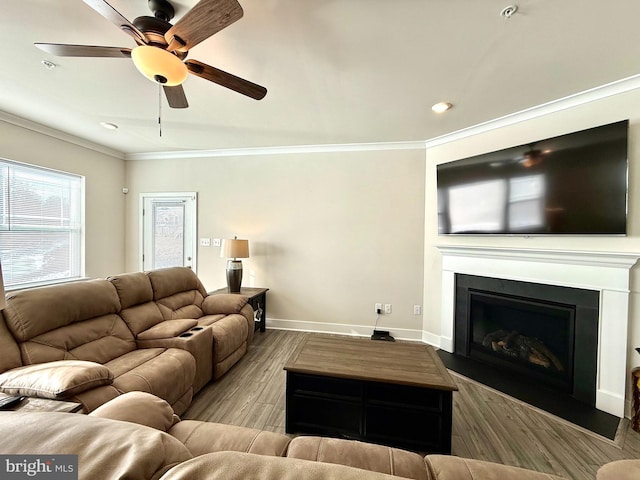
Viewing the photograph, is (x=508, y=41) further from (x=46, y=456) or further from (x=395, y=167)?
(x=46, y=456)

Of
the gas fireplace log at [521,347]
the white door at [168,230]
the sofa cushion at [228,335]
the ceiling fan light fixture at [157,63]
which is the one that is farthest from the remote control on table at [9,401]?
the gas fireplace log at [521,347]

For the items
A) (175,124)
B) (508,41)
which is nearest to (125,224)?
(175,124)

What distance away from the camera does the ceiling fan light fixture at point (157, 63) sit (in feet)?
4.31

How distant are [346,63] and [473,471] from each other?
2.33 m

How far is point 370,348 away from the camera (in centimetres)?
201

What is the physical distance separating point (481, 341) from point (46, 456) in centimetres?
330

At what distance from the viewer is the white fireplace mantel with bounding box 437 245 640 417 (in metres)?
1.90

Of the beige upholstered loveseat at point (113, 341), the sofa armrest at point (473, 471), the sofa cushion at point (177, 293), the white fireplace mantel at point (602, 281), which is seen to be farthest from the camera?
the sofa cushion at point (177, 293)

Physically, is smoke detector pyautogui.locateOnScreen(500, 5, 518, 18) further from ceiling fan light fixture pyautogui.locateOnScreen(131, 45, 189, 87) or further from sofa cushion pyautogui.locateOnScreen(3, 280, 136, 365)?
sofa cushion pyautogui.locateOnScreen(3, 280, 136, 365)

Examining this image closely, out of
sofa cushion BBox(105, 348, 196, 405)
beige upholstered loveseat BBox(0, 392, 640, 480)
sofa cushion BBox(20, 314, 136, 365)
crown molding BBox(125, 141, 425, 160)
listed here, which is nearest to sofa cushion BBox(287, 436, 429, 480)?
beige upholstered loveseat BBox(0, 392, 640, 480)

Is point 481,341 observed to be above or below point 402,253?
below

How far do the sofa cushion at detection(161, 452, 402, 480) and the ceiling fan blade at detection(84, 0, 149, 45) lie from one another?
1747mm

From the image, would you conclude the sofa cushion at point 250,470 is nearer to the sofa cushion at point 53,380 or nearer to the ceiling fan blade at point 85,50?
the sofa cushion at point 53,380

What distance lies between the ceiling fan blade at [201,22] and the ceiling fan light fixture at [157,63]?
0.10 meters
